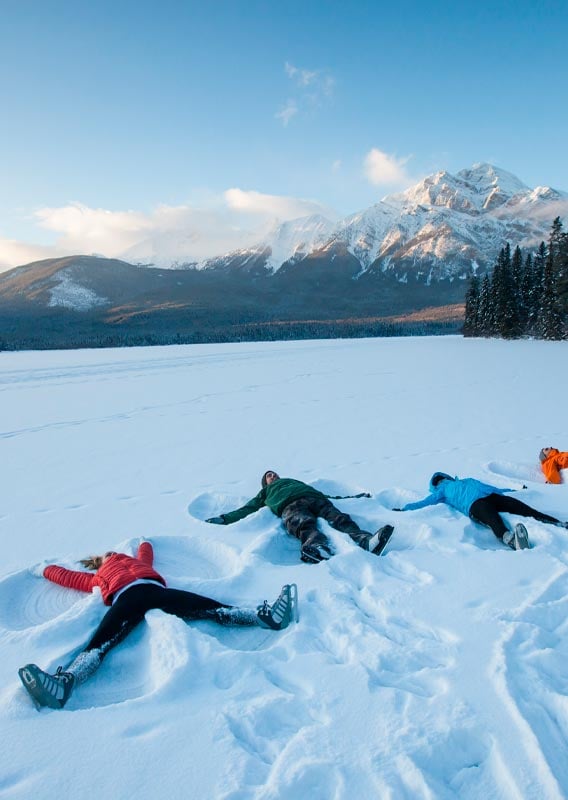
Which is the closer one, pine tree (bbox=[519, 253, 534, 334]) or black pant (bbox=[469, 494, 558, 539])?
black pant (bbox=[469, 494, 558, 539])

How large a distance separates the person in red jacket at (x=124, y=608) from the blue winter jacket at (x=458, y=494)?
227 cm

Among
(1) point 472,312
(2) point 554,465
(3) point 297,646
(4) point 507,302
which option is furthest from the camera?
(1) point 472,312

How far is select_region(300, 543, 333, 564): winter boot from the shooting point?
3820mm

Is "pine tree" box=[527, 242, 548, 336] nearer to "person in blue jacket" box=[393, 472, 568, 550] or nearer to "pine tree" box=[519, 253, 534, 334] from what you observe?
"pine tree" box=[519, 253, 534, 334]

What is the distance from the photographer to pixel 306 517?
4.37 metres

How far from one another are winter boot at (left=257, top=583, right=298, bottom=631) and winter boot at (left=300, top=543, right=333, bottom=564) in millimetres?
796

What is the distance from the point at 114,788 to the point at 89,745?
28cm

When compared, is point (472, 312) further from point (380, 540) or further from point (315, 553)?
point (315, 553)

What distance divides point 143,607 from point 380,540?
77.6 inches

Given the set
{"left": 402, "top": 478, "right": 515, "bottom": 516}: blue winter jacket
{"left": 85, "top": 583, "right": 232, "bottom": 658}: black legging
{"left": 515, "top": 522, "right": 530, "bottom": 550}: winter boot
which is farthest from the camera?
{"left": 402, "top": 478, "right": 515, "bottom": 516}: blue winter jacket

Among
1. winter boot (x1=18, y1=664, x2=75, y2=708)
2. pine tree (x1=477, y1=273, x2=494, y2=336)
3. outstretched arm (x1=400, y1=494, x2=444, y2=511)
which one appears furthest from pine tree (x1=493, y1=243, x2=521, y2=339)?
winter boot (x1=18, y1=664, x2=75, y2=708)

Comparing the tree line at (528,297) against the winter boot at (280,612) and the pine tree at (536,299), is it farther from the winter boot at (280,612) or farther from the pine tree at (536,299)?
the winter boot at (280,612)

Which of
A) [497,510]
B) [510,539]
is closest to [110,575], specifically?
[510,539]

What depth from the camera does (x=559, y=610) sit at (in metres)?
2.95
